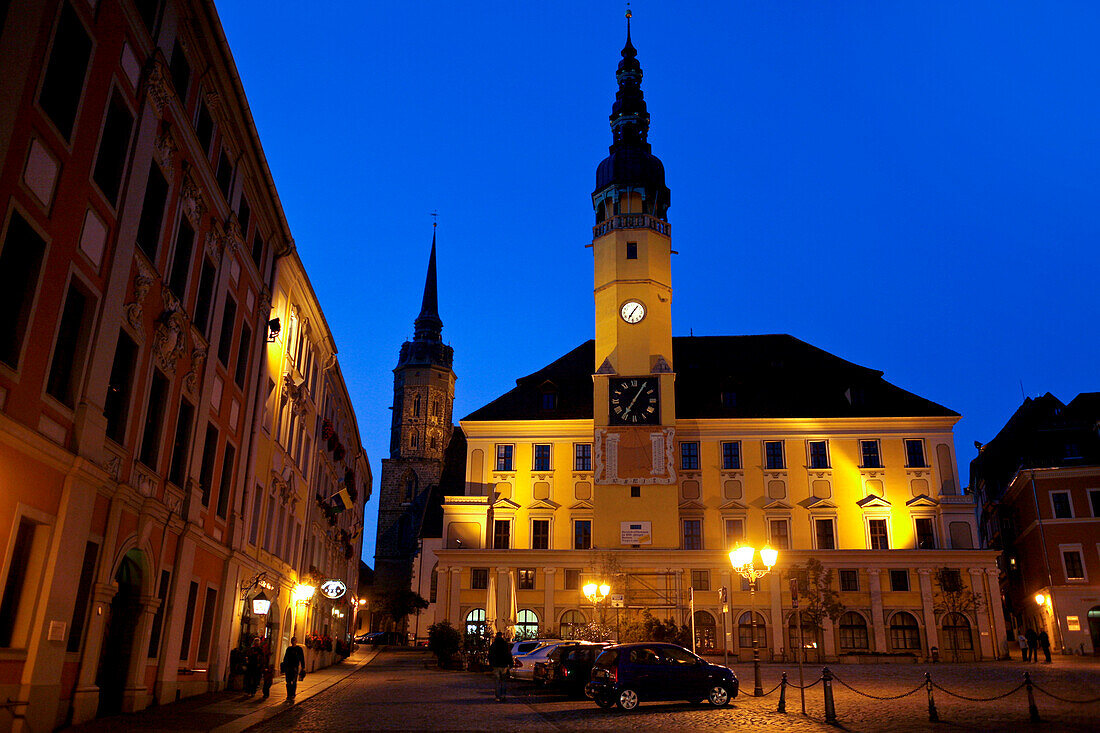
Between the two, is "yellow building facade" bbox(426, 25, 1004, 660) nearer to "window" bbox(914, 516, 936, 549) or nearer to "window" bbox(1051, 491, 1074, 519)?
"window" bbox(914, 516, 936, 549)

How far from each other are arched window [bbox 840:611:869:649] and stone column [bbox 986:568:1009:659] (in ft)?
23.0

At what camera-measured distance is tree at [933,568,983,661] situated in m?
50.2

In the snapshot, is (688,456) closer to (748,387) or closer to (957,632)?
(748,387)

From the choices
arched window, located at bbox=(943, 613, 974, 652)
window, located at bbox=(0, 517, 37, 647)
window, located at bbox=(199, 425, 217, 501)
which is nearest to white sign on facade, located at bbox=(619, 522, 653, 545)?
arched window, located at bbox=(943, 613, 974, 652)

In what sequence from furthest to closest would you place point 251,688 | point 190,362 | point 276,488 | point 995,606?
point 995,606
point 276,488
point 251,688
point 190,362

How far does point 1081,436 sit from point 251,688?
52788 mm

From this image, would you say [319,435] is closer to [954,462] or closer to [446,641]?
[446,641]

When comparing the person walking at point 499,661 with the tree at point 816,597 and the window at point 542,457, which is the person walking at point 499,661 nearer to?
the tree at point 816,597

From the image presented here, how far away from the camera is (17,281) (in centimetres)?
1375

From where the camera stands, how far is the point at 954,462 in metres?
54.3

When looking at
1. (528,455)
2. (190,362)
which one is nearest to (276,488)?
(190,362)

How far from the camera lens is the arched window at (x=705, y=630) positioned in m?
51.2

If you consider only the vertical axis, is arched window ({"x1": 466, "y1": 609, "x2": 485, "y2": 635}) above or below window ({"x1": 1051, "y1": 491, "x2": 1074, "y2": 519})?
below

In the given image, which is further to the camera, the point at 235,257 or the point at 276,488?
the point at 276,488
